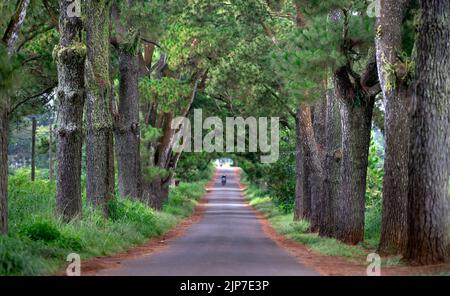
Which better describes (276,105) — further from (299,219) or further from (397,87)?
(397,87)

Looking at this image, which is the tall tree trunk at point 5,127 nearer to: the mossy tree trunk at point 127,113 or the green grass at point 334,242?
the green grass at point 334,242

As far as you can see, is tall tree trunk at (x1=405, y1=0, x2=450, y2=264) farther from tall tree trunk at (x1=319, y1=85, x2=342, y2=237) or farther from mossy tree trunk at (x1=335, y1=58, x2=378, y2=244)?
tall tree trunk at (x1=319, y1=85, x2=342, y2=237)

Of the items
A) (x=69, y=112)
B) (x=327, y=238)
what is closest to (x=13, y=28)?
(x=69, y=112)

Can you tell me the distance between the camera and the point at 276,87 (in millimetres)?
36094

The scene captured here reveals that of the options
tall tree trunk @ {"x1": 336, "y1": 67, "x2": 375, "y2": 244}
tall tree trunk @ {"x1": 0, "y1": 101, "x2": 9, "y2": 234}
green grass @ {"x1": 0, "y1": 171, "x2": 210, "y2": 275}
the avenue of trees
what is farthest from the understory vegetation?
tall tree trunk @ {"x1": 0, "y1": 101, "x2": 9, "y2": 234}

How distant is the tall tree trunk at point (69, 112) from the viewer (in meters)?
19.8

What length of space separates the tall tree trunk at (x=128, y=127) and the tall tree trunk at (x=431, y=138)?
14.5 meters

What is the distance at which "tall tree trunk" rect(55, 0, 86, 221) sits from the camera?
19.8 metres

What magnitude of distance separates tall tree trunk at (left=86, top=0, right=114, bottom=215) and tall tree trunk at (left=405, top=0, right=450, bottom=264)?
10.7 metres

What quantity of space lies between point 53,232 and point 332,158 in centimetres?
1122

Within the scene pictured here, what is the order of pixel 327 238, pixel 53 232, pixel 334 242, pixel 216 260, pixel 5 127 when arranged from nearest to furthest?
pixel 5 127, pixel 53 232, pixel 216 260, pixel 334 242, pixel 327 238

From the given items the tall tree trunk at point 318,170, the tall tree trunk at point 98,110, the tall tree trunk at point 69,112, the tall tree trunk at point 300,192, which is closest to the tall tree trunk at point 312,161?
the tall tree trunk at point 318,170

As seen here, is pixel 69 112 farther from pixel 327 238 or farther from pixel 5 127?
pixel 327 238

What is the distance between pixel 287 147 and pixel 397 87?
32949 millimetres
